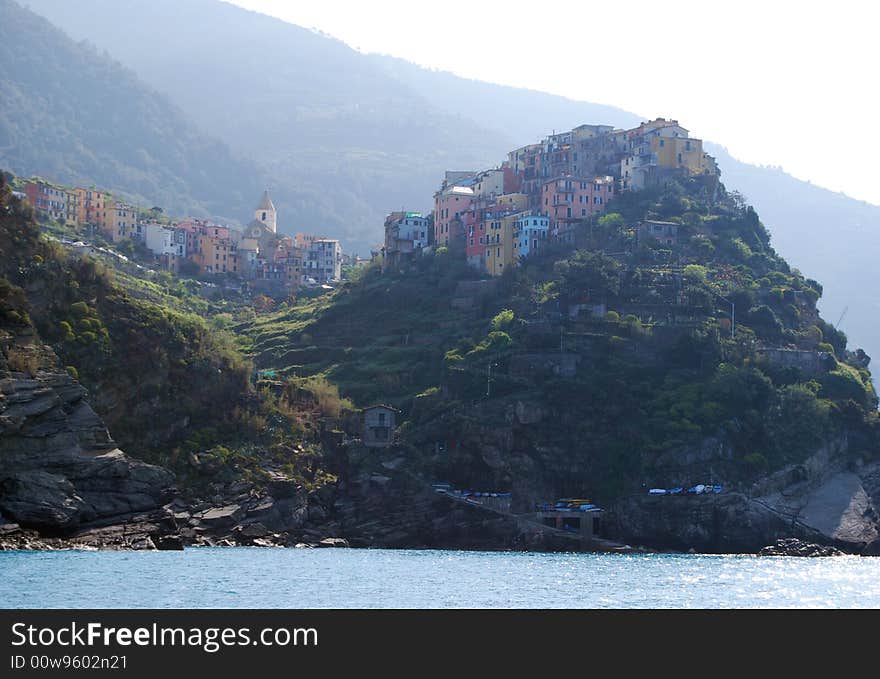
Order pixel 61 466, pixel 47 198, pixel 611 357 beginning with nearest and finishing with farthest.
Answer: pixel 61 466 < pixel 611 357 < pixel 47 198

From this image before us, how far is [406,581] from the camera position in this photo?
191ft

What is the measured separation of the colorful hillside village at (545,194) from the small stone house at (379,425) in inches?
937

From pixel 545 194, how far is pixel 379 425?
115ft

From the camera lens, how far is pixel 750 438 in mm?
90500

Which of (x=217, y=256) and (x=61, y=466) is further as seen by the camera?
(x=217, y=256)

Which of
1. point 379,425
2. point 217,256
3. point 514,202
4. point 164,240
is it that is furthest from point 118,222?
point 379,425

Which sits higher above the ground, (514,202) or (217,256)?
(514,202)

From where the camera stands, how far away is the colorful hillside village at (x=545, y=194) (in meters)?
114

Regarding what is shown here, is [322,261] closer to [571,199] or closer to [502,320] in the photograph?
[571,199]

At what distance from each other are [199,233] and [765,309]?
68209mm

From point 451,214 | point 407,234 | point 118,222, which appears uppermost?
point 451,214

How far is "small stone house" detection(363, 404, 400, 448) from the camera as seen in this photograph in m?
90.7
